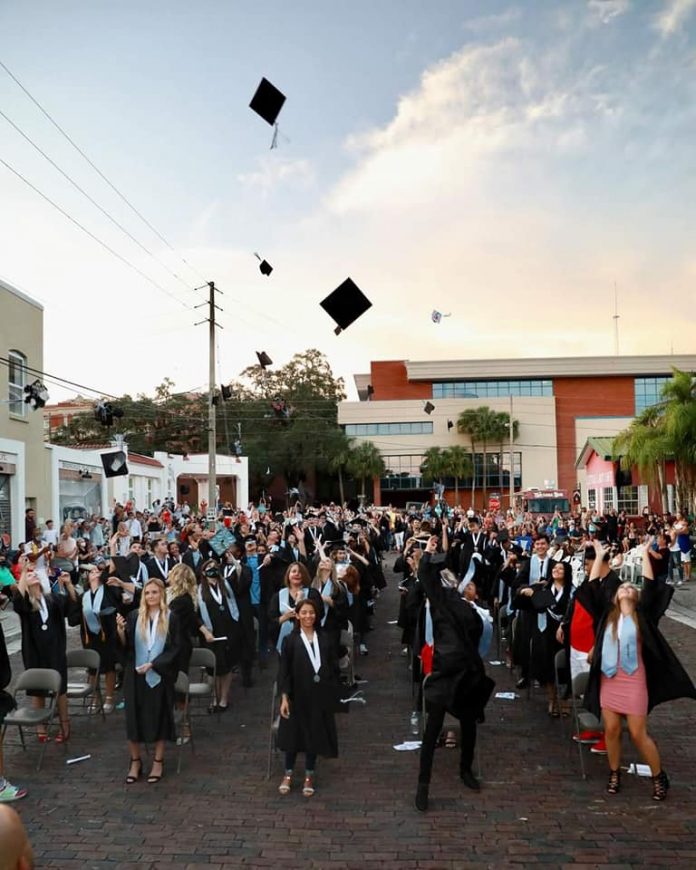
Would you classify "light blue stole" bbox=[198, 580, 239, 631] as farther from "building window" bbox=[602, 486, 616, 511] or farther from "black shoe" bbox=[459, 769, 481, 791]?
"building window" bbox=[602, 486, 616, 511]

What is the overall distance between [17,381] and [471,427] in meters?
44.2

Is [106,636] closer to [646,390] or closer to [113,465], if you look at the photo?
[113,465]

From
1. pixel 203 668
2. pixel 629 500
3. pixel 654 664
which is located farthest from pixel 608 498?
pixel 654 664

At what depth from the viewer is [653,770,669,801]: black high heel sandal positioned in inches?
233

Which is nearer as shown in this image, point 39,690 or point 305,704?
point 305,704

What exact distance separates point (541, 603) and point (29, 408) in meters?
18.1

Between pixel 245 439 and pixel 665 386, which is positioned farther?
pixel 245 439

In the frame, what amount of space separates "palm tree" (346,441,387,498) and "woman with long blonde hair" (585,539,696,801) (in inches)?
2171

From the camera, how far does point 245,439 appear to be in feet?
220

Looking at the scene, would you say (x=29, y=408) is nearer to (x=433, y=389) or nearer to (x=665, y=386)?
(x=665, y=386)

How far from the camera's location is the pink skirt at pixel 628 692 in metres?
5.95

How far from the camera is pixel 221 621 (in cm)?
902

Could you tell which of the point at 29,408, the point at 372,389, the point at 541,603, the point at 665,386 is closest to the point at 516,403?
the point at 372,389

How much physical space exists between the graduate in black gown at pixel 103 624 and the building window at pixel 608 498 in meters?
27.3
